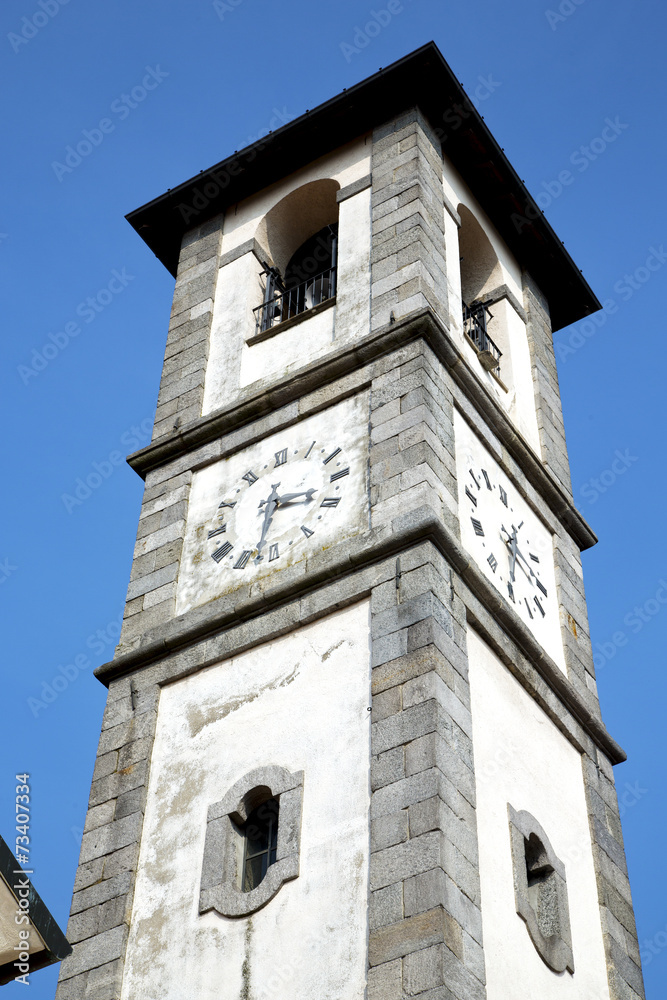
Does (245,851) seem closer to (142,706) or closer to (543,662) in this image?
(142,706)

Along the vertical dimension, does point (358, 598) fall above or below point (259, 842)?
above

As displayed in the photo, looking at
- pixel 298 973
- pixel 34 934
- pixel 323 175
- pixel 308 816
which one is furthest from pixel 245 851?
pixel 323 175

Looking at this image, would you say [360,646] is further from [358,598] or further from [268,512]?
[268,512]

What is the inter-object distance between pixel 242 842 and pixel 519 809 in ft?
6.97

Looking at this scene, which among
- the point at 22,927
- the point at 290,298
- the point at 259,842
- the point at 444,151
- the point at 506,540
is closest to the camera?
the point at 22,927

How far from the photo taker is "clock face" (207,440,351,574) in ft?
43.9

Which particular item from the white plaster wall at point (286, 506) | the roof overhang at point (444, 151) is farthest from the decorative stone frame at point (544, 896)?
the roof overhang at point (444, 151)

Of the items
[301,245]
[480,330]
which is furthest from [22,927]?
[301,245]

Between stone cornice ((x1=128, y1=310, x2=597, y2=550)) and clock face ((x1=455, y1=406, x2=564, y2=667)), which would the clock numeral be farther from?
clock face ((x1=455, y1=406, x2=564, y2=667))

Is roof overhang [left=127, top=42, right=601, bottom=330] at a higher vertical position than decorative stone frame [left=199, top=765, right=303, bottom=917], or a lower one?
higher

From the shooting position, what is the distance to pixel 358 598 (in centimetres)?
1220

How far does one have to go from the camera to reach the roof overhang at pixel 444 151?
17.4 meters

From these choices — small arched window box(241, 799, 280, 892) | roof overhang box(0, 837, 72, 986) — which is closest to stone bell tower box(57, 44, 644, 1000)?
small arched window box(241, 799, 280, 892)

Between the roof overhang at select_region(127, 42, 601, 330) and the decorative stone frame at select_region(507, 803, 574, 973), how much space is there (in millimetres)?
8733
